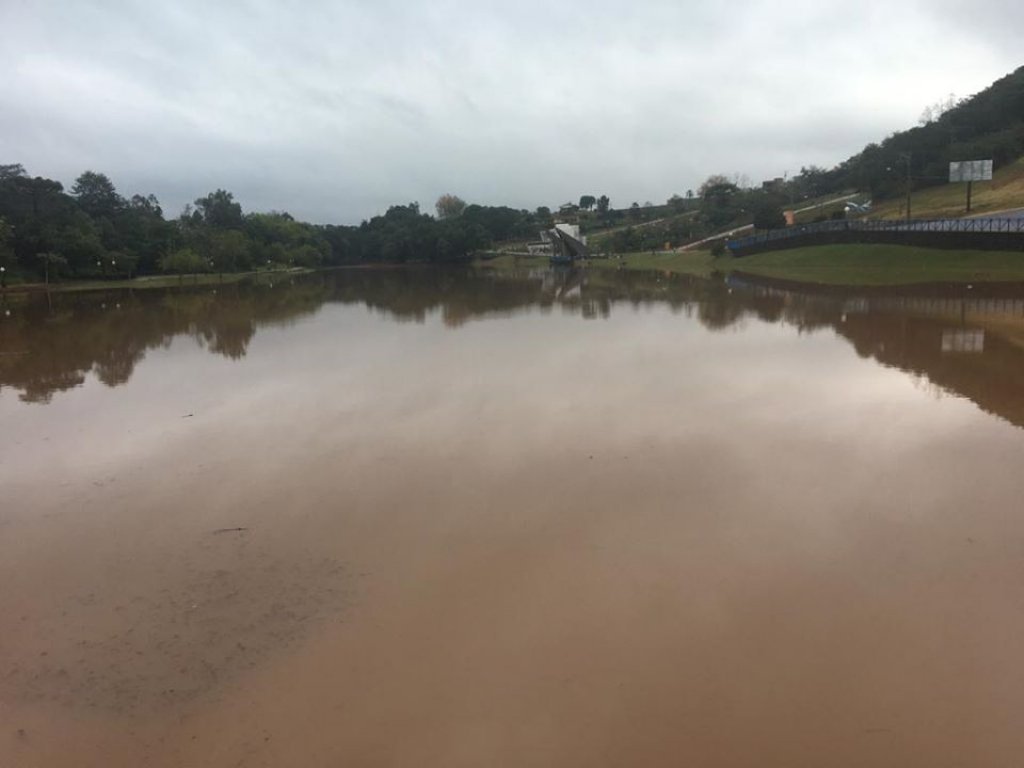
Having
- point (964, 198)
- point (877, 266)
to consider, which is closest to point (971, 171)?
point (964, 198)

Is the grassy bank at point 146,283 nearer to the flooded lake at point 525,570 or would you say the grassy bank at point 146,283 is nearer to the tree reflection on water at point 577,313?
the tree reflection on water at point 577,313

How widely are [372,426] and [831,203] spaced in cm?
8169

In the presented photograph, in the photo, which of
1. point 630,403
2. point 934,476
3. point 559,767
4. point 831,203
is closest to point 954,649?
point 559,767

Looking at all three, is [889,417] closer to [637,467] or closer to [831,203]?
[637,467]

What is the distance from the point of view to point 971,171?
42500mm

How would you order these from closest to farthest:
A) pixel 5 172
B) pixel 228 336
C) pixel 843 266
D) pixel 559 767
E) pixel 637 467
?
pixel 559 767 < pixel 637 467 < pixel 228 336 < pixel 843 266 < pixel 5 172

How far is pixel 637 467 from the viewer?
880 cm

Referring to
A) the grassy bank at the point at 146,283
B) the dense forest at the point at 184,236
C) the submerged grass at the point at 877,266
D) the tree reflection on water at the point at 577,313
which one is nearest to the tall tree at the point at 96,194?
Answer: the dense forest at the point at 184,236

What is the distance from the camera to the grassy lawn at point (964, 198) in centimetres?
4419

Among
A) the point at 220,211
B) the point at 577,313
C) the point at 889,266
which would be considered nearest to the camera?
the point at 577,313

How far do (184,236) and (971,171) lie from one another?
7045cm

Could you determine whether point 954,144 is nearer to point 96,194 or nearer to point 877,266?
point 877,266

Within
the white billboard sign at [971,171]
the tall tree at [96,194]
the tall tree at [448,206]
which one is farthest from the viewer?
the tall tree at [448,206]

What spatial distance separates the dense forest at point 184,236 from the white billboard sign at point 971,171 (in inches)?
2412
